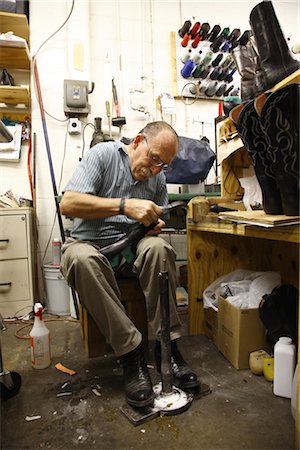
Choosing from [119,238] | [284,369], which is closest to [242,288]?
[284,369]

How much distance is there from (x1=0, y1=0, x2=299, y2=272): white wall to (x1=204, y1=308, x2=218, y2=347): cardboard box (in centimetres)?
139

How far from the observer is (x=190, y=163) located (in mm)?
2059

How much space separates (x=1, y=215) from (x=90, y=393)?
1.31m

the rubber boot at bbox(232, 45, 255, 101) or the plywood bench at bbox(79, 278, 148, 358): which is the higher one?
the rubber boot at bbox(232, 45, 255, 101)

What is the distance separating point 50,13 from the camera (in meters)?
2.32

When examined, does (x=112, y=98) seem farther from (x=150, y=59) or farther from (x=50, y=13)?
(x=50, y=13)

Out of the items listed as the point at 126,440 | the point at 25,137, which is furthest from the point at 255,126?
the point at 25,137

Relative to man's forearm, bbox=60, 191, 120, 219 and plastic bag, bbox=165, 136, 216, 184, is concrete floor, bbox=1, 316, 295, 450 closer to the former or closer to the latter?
man's forearm, bbox=60, 191, 120, 219

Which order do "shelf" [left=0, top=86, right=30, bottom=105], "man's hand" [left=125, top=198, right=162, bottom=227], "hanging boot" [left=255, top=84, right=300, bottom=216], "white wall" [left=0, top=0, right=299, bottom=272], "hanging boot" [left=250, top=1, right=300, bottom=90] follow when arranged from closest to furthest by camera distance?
"hanging boot" [left=255, top=84, right=300, bottom=216] < "hanging boot" [left=250, top=1, right=300, bottom=90] < "man's hand" [left=125, top=198, right=162, bottom=227] < "shelf" [left=0, top=86, right=30, bottom=105] < "white wall" [left=0, top=0, right=299, bottom=272]

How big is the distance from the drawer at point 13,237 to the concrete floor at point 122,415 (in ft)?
2.73

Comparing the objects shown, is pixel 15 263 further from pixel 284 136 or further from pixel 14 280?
pixel 284 136

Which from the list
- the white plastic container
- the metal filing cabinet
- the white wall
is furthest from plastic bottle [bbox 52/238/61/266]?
the white plastic container

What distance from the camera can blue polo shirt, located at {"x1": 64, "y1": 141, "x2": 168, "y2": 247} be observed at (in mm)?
1239

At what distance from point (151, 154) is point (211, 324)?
0.87 metres
